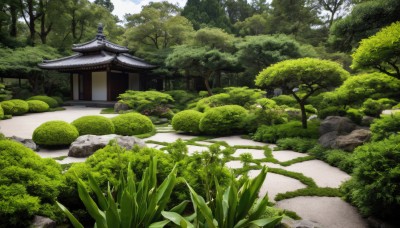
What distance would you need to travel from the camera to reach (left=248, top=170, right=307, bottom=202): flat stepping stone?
4179 mm

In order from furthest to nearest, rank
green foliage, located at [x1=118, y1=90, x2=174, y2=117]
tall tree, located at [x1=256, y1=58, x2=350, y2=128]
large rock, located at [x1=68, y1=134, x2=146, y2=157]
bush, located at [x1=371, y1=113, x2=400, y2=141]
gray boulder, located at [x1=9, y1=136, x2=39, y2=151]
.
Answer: green foliage, located at [x1=118, y1=90, x2=174, y2=117] < tall tree, located at [x1=256, y1=58, x2=350, y2=128] < gray boulder, located at [x1=9, y1=136, x2=39, y2=151] < large rock, located at [x1=68, y1=134, x2=146, y2=157] < bush, located at [x1=371, y1=113, x2=400, y2=141]

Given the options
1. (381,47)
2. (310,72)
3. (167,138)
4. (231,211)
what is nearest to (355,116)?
(310,72)

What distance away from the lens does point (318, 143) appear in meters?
7.14

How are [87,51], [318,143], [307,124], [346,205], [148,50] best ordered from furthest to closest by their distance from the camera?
[148,50] → [87,51] → [307,124] → [318,143] → [346,205]

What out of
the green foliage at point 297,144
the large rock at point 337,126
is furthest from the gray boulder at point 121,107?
the large rock at point 337,126

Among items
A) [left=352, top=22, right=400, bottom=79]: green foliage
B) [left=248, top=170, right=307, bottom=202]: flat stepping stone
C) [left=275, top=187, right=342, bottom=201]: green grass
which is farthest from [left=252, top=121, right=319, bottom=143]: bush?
[left=275, top=187, right=342, bottom=201]: green grass

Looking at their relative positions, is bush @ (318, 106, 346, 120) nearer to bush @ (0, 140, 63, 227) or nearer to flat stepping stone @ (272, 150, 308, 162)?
flat stepping stone @ (272, 150, 308, 162)

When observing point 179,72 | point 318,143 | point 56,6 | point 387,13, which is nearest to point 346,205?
point 318,143

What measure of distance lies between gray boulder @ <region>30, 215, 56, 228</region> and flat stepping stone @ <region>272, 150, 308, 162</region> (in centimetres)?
475

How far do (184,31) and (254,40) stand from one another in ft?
24.8

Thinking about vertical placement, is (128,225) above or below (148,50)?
below

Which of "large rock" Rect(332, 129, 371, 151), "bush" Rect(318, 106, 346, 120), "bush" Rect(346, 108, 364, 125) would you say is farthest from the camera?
"bush" Rect(318, 106, 346, 120)

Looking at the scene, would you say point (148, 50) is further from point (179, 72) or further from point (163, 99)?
point (163, 99)

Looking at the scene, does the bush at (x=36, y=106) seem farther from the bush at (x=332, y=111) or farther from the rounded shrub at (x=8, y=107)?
the bush at (x=332, y=111)
